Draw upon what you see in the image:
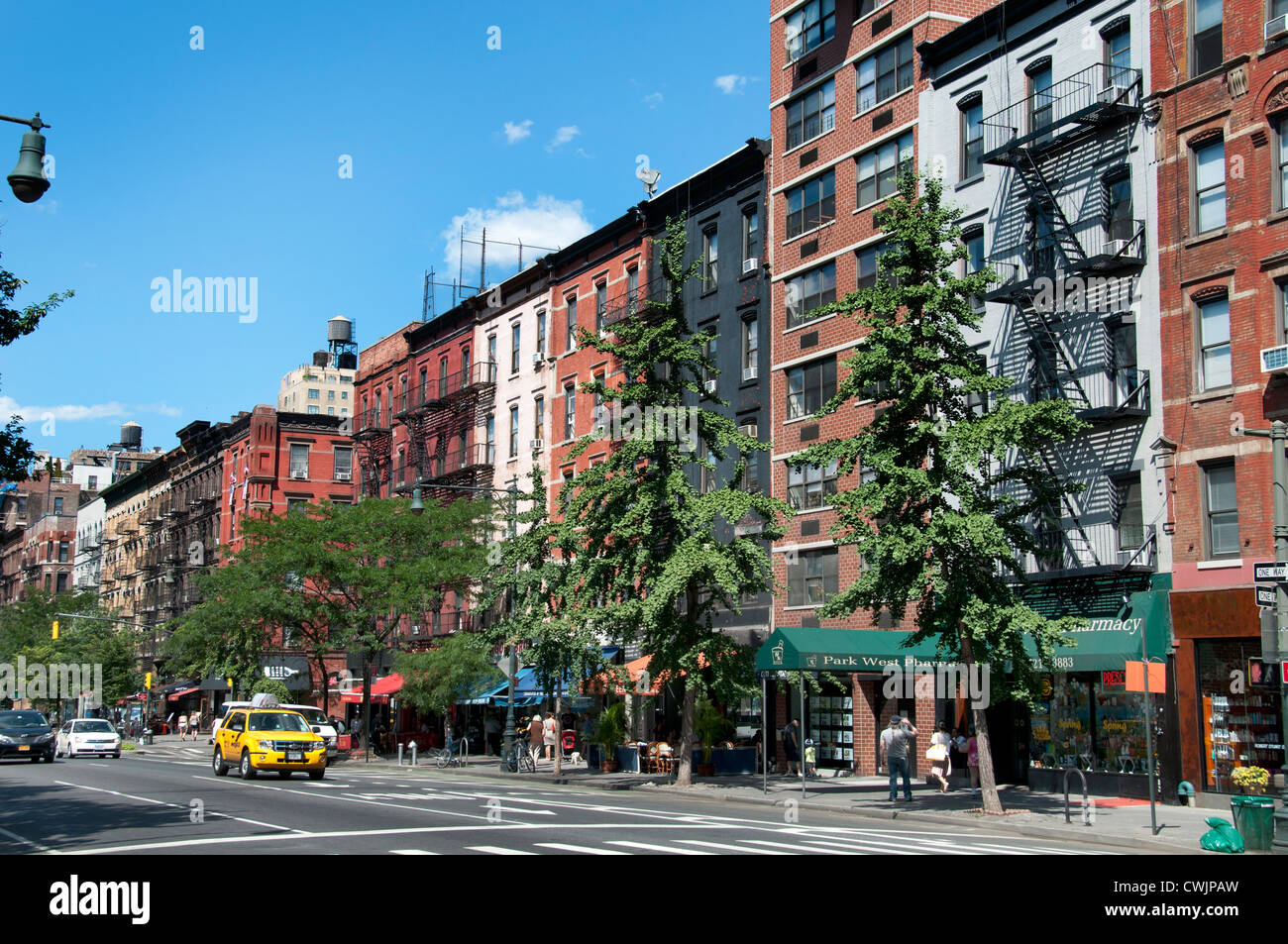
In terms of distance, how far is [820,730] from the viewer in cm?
3809

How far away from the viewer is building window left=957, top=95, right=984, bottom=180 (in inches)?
1342

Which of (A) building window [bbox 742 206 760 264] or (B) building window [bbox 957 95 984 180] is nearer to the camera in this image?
(B) building window [bbox 957 95 984 180]

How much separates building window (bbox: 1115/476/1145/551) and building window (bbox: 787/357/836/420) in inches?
429

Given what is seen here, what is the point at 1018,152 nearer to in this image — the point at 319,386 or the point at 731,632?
the point at 731,632

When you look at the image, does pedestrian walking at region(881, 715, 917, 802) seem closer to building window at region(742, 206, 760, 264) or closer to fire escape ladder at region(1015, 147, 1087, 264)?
fire escape ladder at region(1015, 147, 1087, 264)

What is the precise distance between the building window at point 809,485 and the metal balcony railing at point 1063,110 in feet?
34.3

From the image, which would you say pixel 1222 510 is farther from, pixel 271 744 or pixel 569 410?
pixel 569 410

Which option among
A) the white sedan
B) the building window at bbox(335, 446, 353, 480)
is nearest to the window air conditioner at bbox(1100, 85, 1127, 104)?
the white sedan

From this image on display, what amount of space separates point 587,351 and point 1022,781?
25.8 m

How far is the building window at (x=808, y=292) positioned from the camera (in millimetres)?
38812

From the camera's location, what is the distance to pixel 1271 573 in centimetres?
1858

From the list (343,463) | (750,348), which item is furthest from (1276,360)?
(343,463)
